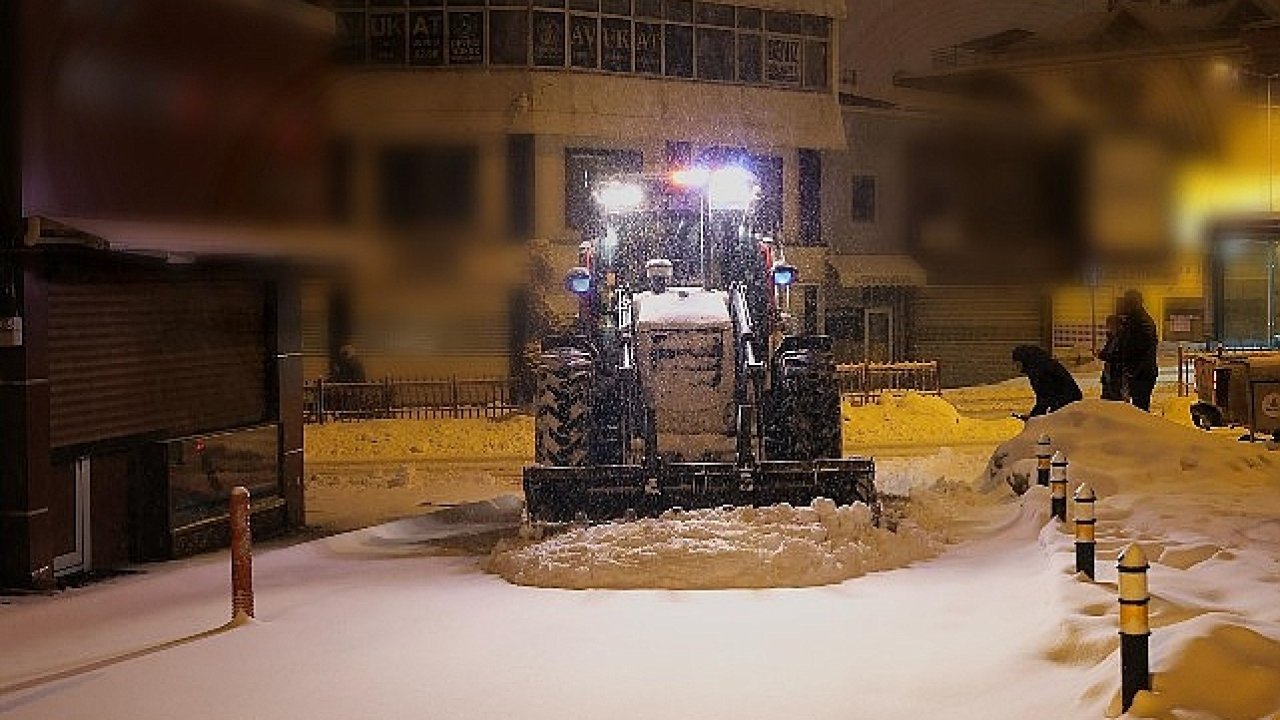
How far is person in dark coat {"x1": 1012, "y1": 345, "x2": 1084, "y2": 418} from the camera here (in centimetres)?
2000

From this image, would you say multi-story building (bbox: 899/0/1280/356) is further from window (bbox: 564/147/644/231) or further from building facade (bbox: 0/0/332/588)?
building facade (bbox: 0/0/332/588)

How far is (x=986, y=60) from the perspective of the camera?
42531 mm

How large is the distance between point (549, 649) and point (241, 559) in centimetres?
256

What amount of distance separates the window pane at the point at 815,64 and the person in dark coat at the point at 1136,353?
56.6 ft

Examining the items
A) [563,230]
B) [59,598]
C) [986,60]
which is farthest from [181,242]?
[986,60]

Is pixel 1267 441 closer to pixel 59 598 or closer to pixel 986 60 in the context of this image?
pixel 59 598

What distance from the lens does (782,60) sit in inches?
1431

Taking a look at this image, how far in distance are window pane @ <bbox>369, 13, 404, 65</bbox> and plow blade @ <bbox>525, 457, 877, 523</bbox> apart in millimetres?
19993

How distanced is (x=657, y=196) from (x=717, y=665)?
26.5 feet

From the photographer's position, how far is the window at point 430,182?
28109mm

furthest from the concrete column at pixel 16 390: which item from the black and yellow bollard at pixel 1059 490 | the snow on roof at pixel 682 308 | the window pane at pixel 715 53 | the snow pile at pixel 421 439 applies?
the window pane at pixel 715 53

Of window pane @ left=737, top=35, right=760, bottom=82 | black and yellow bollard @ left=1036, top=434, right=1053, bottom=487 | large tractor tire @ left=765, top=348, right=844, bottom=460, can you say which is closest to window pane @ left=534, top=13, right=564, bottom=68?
window pane @ left=737, top=35, right=760, bottom=82

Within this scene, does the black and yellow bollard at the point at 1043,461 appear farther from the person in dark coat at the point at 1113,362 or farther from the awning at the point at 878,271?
the awning at the point at 878,271

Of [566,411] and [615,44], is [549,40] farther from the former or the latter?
[566,411]
